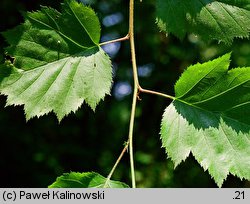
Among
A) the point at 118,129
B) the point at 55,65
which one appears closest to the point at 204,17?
the point at 55,65

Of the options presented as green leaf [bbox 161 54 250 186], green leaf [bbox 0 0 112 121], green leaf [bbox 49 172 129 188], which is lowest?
green leaf [bbox 49 172 129 188]

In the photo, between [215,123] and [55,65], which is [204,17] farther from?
[55,65]

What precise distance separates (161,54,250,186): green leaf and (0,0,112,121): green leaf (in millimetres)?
293

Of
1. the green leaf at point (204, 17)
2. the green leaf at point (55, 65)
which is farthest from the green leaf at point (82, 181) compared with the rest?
the green leaf at point (204, 17)

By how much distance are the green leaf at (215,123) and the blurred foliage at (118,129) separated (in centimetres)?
211

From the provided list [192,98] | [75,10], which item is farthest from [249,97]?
[75,10]

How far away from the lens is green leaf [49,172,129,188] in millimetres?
1343

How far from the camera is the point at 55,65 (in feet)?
4.72

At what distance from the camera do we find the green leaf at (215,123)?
1341 millimetres

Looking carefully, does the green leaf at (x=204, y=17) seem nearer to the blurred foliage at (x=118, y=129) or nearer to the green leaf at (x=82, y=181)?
the green leaf at (x=82, y=181)

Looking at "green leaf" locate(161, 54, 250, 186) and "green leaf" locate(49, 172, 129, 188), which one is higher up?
"green leaf" locate(161, 54, 250, 186)

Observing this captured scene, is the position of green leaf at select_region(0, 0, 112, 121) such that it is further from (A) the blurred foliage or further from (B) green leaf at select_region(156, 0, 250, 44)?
(A) the blurred foliage

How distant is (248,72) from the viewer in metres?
1.35

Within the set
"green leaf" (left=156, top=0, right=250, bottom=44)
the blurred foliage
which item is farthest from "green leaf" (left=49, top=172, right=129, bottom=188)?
the blurred foliage
